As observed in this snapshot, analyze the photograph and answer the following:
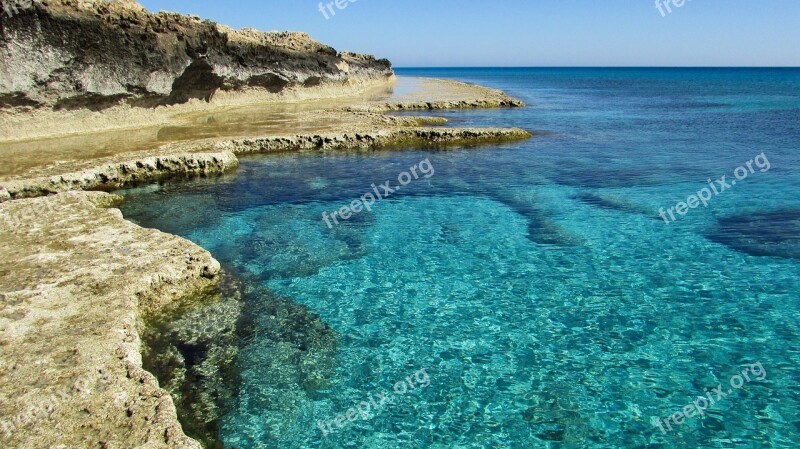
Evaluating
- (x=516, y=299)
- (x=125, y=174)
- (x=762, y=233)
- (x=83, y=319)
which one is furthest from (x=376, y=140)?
(x=83, y=319)

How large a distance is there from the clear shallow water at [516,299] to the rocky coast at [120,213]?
0.83m

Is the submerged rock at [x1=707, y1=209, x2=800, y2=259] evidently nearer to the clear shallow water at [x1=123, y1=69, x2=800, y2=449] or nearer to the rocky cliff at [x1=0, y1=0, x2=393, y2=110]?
the clear shallow water at [x1=123, y1=69, x2=800, y2=449]

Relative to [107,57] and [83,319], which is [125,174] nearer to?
[107,57]

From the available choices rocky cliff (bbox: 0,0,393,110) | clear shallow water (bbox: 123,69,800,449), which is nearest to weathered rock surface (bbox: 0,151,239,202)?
clear shallow water (bbox: 123,69,800,449)

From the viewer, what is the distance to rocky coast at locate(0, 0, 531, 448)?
21.1 feet

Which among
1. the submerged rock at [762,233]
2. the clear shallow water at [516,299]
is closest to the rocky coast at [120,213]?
the clear shallow water at [516,299]

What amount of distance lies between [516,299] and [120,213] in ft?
31.3

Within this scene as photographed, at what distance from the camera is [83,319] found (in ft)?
25.8

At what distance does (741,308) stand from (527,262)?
416 cm

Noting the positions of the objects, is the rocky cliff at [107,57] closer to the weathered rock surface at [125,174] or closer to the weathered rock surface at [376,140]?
the weathered rock surface at [376,140]

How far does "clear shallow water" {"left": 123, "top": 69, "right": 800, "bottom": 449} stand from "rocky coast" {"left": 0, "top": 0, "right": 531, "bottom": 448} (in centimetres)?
83

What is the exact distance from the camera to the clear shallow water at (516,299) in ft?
22.7

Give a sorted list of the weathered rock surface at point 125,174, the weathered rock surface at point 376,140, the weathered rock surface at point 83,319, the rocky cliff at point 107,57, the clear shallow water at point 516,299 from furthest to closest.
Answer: the weathered rock surface at point 376,140 < the rocky cliff at point 107,57 < the weathered rock surface at point 125,174 < the clear shallow water at point 516,299 < the weathered rock surface at point 83,319

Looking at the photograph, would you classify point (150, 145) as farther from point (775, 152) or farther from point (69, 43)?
point (775, 152)
